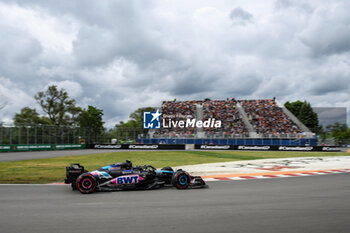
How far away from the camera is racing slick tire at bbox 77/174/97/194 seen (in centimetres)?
800

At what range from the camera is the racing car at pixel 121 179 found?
26.7ft

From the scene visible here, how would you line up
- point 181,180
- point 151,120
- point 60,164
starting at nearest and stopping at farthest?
point 181,180 → point 60,164 → point 151,120

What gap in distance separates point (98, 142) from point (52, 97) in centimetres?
2056

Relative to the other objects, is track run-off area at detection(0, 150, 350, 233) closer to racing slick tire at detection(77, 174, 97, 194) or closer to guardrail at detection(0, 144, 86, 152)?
racing slick tire at detection(77, 174, 97, 194)

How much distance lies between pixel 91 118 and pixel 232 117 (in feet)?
104

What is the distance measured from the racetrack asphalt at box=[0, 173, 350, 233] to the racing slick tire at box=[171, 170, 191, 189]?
273 mm

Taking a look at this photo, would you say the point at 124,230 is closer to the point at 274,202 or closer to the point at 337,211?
the point at 274,202

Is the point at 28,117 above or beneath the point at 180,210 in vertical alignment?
above

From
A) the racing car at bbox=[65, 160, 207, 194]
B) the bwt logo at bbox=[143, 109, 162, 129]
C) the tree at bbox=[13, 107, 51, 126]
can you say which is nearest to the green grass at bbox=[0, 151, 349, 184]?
the racing car at bbox=[65, 160, 207, 194]

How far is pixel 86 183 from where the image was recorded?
8094 millimetres

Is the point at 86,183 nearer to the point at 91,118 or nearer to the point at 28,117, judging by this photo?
the point at 28,117

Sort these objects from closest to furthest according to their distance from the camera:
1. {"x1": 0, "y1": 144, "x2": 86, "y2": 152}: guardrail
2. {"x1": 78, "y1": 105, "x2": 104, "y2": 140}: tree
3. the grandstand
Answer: {"x1": 0, "y1": 144, "x2": 86, "y2": 152}: guardrail < the grandstand < {"x1": 78, "y1": 105, "x2": 104, "y2": 140}: tree

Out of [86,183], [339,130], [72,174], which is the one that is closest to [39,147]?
[72,174]


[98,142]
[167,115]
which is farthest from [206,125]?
[98,142]
